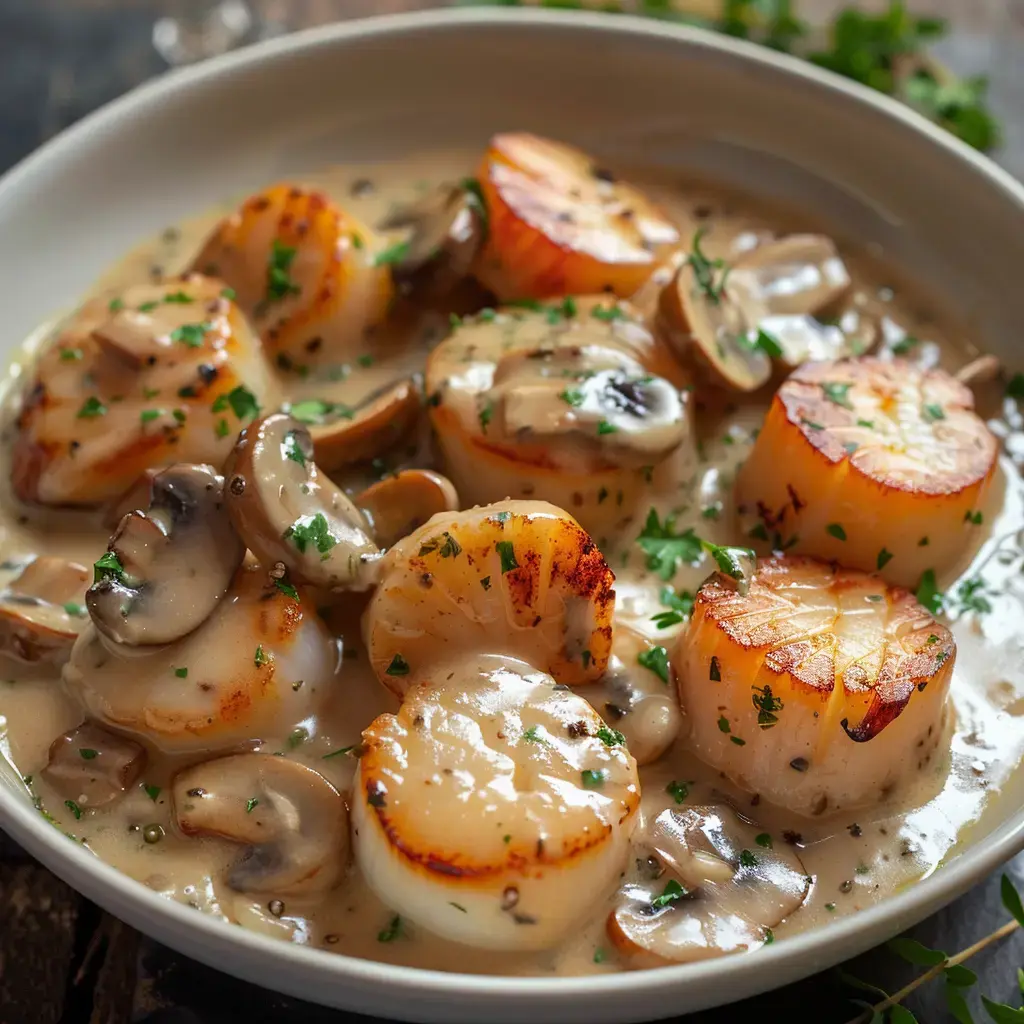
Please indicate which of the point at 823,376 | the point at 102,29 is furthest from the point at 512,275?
the point at 102,29

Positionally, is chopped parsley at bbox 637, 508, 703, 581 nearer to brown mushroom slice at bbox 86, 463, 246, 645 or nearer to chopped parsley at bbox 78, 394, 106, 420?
brown mushroom slice at bbox 86, 463, 246, 645

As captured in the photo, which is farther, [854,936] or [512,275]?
[512,275]

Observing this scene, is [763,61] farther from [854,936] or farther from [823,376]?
[854,936]

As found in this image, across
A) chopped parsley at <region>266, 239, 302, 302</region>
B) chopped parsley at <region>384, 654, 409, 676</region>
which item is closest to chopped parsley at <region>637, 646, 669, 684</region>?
chopped parsley at <region>384, 654, 409, 676</region>

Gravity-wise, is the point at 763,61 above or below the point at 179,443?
above

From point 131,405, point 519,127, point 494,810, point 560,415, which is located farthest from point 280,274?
point 494,810

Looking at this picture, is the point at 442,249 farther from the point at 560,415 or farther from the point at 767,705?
the point at 767,705
